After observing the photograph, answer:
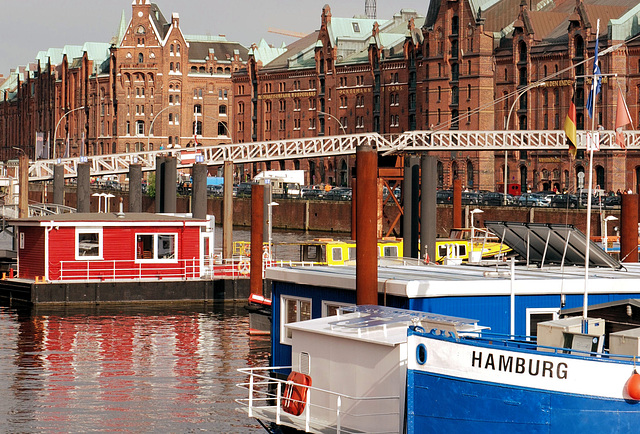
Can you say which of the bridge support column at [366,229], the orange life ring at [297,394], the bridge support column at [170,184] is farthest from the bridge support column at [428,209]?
the orange life ring at [297,394]

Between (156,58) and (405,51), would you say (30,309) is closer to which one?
(405,51)

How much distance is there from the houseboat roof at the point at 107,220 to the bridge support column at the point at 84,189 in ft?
42.2

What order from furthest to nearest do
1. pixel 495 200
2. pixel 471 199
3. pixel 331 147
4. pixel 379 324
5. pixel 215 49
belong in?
pixel 215 49 → pixel 471 199 → pixel 495 200 → pixel 331 147 → pixel 379 324

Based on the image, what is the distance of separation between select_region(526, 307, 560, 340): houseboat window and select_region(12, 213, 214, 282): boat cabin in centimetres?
2602

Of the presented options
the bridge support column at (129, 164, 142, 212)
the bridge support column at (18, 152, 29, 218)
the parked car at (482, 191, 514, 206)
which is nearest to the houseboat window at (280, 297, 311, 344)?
the bridge support column at (129, 164, 142, 212)

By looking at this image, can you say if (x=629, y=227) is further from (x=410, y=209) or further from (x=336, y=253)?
(x=336, y=253)

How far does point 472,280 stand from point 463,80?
104m

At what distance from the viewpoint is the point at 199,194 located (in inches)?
2235

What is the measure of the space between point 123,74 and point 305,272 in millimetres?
158354

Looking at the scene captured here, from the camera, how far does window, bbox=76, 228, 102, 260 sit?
4725 cm

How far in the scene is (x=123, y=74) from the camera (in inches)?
7077

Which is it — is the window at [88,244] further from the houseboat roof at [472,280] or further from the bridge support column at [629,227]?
the houseboat roof at [472,280]

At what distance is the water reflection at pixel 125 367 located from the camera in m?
28.4

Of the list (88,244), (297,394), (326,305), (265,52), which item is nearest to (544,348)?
(297,394)
